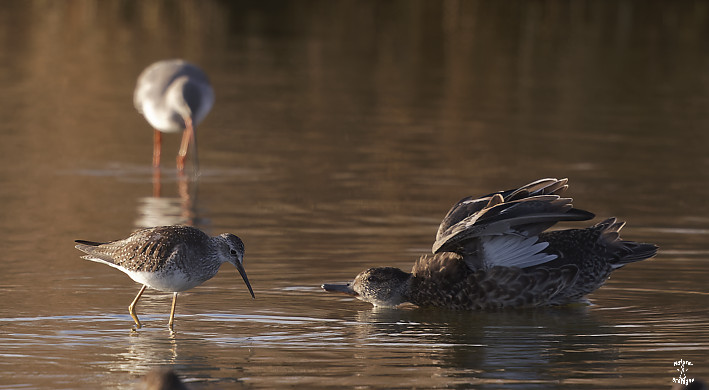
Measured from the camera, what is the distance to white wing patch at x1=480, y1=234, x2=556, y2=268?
10383 mm

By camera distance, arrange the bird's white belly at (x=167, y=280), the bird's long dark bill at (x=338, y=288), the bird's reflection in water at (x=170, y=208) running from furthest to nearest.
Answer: the bird's reflection in water at (x=170, y=208), the bird's long dark bill at (x=338, y=288), the bird's white belly at (x=167, y=280)

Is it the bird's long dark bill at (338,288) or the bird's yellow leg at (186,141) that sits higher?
the bird's yellow leg at (186,141)

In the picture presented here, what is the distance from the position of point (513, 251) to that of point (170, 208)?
4.93 metres


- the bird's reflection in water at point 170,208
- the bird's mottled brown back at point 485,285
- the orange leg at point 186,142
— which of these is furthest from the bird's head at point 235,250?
the orange leg at point 186,142

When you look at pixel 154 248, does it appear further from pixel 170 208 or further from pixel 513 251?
pixel 170 208

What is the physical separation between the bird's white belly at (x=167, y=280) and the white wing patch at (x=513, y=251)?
2.28 m

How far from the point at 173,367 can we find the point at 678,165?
34.4 ft

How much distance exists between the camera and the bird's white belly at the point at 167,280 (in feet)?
30.6

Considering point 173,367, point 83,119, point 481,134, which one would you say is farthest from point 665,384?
point 83,119

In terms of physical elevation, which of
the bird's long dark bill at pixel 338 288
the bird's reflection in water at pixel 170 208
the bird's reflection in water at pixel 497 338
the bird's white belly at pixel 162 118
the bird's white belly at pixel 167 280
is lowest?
the bird's reflection in water at pixel 497 338

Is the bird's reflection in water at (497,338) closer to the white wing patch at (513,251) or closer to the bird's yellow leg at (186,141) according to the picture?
the white wing patch at (513,251)

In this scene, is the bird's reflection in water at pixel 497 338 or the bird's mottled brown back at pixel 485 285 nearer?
the bird's reflection in water at pixel 497 338

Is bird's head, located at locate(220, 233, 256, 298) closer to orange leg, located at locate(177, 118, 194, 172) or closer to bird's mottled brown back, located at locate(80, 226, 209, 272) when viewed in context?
bird's mottled brown back, located at locate(80, 226, 209, 272)

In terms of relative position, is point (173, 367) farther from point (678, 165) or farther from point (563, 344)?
point (678, 165)
